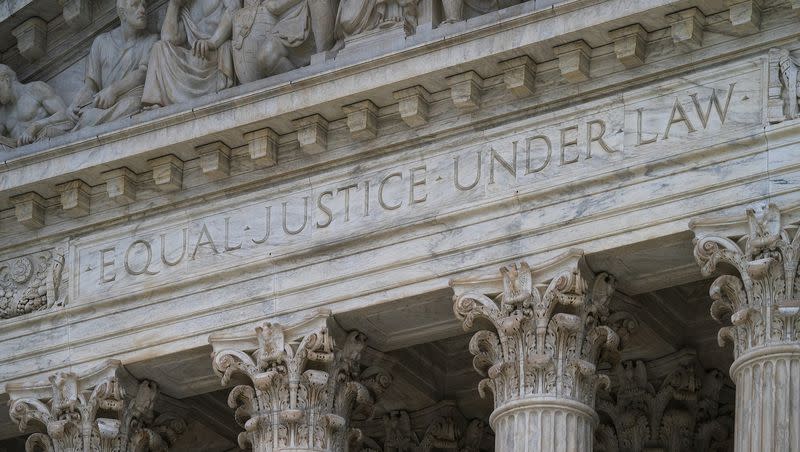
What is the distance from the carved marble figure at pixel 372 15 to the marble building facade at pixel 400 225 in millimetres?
28

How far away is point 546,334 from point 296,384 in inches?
118

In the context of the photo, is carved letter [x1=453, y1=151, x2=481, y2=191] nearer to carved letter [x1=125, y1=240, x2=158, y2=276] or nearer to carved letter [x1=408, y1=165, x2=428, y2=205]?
carved letter [x1=408, y1=165, x2=428, y2=205]

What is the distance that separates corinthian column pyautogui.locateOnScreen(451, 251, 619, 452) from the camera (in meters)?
27.7

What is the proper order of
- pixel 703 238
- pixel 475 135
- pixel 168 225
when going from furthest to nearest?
pixel 168 225, pixel 475 135, pixel 703 238

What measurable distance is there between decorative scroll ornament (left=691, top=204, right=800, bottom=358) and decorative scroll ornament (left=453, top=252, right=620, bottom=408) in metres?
1.43

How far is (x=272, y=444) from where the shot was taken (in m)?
29.3

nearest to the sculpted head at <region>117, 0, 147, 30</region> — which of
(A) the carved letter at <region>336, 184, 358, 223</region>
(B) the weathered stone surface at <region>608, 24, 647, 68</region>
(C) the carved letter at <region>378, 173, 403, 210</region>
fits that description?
(A) the carved letter at <region>336, 184, 358, 223</region>

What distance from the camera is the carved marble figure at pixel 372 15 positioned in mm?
30047

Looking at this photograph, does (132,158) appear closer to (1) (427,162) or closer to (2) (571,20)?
(1) (427,162)

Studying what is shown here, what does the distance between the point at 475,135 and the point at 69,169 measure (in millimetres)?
4985

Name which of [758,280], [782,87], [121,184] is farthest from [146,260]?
[782,87]

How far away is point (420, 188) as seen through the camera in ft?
96.3

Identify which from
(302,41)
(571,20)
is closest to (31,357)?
(302,41)

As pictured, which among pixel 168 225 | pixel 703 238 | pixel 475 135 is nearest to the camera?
pixel 703 238
